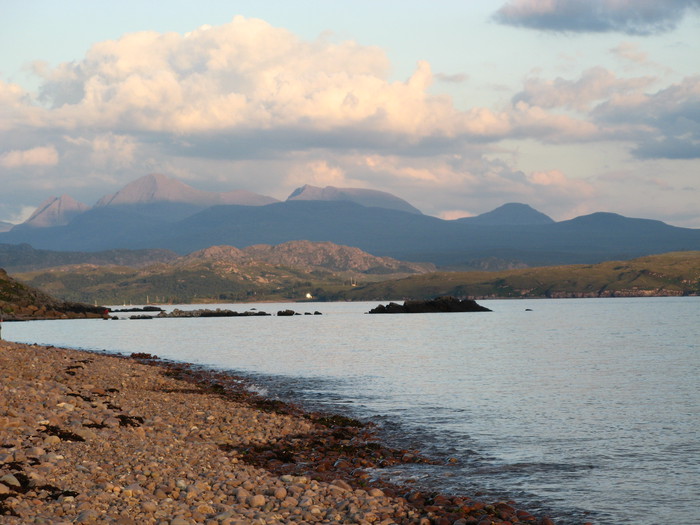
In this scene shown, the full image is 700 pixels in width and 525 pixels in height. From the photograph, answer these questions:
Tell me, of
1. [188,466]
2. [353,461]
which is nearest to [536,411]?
[353,461]

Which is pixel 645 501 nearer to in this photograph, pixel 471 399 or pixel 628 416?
pixel 628 416

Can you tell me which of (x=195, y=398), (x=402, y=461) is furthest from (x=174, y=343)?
(x=402, y=461)

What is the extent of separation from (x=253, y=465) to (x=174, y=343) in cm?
11040

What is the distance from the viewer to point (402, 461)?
103 ft

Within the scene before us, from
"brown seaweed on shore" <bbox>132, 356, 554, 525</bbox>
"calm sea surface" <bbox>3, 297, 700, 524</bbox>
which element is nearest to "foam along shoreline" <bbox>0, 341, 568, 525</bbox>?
"brown seaweed on shore" <bbox>132, 356, 554, 525</bbox>

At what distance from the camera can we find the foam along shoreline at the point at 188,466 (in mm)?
20469

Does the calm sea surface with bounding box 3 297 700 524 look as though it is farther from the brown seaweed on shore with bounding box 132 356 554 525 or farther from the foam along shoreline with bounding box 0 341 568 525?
the foam along shoreline with bounding box 0 341 568 525

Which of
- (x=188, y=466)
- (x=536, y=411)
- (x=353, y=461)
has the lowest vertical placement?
(x=536, y=411)

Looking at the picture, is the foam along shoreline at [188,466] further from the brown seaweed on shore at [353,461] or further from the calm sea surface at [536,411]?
the calm sea surface at [536,411]

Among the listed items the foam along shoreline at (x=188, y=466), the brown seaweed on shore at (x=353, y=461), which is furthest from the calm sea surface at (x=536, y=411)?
the foam along shoreline at (x=188, y=466)

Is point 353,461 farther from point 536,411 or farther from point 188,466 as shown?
Result: point 536,411

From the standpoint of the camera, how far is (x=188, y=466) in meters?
25.9

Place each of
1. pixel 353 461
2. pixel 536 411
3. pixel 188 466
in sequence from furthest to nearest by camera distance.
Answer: pixel 536 411 < pixel 353 461 < pixel 188 466

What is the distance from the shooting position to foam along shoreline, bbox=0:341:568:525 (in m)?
20.5
